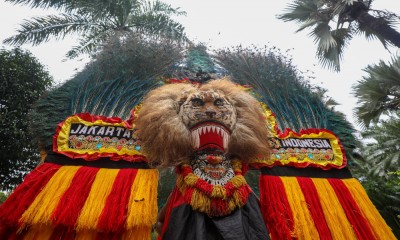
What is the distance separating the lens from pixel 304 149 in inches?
94.3

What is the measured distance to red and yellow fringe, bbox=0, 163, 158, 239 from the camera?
5.62 ft

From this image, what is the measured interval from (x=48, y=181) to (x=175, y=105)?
106 cm

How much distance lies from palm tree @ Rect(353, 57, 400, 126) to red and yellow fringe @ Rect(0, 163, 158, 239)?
19.6 ft

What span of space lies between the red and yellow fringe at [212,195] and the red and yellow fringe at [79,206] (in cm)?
33

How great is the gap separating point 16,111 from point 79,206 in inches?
190

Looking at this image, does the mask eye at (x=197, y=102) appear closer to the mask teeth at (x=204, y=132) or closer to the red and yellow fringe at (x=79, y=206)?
the mask teeth at (x=204, y=132)

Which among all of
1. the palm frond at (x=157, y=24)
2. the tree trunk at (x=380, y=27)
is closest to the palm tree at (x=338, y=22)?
the tree trunk at (x=380, y=27)

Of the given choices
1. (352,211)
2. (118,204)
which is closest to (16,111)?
(118,204)

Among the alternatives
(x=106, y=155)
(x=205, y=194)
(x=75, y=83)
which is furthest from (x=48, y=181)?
(x=205, y=194)

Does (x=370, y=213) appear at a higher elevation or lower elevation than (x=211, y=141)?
lower

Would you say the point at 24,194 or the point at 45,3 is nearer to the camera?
the point at 24,194

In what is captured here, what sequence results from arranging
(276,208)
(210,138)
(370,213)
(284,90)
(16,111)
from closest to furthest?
(210,138) < (276,208) < (370,213) < (284,90) < (16,111)

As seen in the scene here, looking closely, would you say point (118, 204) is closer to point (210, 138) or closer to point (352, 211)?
point (210, 138)

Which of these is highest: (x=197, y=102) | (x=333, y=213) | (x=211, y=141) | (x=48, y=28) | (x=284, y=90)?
(x=48, y=28)
